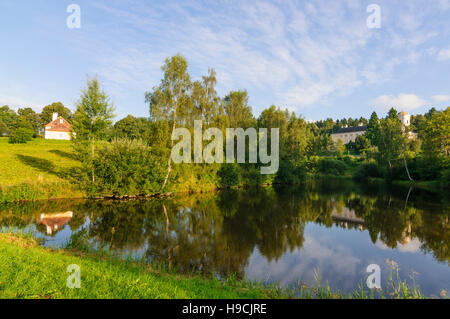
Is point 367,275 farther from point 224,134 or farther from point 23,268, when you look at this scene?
point 224,134

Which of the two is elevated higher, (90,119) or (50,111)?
(50,111)

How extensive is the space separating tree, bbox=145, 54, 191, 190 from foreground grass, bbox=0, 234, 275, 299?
17848 mm

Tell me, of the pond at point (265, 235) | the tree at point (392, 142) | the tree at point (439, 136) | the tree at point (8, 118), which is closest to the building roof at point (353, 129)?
the tree at point (392, 142)

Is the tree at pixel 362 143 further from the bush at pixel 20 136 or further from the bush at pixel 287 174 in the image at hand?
the bush at pixel 20 136

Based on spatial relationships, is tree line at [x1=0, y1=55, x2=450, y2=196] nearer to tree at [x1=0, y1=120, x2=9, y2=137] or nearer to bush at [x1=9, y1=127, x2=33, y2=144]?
bush at [x1=9, y1=127, x2=33, y2=144]

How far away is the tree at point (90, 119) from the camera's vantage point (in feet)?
65.3

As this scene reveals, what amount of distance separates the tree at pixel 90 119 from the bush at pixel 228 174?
15.7m

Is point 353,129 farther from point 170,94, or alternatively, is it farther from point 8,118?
point 8,118

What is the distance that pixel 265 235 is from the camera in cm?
1247

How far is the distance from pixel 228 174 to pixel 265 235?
19.9 m

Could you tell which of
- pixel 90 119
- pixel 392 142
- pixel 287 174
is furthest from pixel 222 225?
pixel 392 142

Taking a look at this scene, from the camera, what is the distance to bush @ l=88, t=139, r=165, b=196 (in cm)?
2098

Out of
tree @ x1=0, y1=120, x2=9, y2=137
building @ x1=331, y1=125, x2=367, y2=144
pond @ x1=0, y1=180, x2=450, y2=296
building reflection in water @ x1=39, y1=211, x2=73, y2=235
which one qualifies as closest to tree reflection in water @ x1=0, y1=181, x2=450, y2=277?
pond @ x1=0, y1=180, x2=450, y2=296

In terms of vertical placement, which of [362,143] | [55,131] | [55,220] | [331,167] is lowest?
[55,220]
